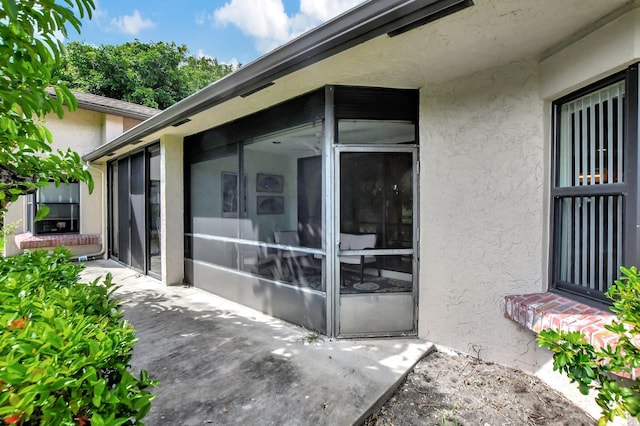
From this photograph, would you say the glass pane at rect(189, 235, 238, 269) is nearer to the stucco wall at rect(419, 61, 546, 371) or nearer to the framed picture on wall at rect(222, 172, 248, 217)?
the framed picture on wall at rect(222, 172, 248, 217)

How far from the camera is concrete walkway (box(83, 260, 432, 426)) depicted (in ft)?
7.65

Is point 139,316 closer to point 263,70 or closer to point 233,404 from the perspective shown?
point 233,404

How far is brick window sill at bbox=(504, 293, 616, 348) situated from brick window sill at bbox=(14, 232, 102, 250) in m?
9.62

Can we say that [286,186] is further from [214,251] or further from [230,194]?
[214,251]

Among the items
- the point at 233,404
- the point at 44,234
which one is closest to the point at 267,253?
the point at 233,404

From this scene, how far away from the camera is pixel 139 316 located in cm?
440

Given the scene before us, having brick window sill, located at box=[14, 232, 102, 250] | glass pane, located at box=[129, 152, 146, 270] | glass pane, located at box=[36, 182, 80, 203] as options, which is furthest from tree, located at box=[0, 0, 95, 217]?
glass pane, located at box=[36, 182, 80, 203]

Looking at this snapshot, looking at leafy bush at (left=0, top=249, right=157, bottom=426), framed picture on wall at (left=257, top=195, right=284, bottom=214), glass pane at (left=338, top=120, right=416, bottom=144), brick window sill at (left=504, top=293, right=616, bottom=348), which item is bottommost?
brick window sill at (left=504, top=293, right=616, bottom=348)

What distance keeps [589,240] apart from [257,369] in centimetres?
315

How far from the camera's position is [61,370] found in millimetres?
914

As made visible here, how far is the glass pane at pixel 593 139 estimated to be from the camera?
90.7 inches

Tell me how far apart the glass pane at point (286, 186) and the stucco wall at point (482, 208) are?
1.28m

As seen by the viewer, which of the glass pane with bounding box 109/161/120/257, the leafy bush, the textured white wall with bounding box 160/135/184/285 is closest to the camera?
the leafy bush

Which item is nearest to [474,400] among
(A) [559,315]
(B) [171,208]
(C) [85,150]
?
(A) [559,315]
